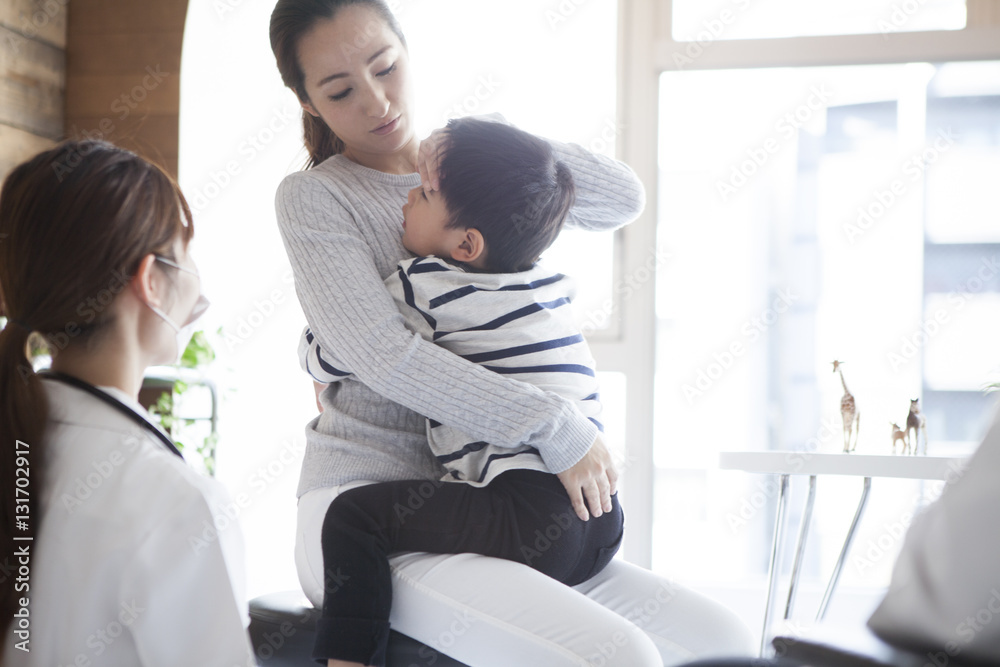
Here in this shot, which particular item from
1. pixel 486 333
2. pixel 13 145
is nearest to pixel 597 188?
pixel 486 333

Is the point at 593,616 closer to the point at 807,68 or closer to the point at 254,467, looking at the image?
the point at 254,467

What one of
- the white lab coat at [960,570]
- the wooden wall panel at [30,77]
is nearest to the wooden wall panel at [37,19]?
the wooden wall panel at [30,77]

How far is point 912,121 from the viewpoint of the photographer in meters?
2.98

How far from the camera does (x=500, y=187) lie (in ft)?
3.96

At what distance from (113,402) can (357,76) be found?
2.31 ft

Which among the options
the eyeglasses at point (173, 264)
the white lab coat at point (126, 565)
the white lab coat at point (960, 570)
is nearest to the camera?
the white lab coat at point (960, 570)

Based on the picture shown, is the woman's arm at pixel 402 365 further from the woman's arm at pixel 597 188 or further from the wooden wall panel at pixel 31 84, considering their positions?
the wooden wall panel at pixel 31 84

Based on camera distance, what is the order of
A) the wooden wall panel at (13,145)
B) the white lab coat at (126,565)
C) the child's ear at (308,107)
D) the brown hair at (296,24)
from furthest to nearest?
the wooden wall panel at (13,145) → the child's ear at (308,107) → the brown hair at (296,24) → the white lab coat at (126,565)

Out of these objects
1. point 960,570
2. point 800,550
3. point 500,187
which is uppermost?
point 500,187

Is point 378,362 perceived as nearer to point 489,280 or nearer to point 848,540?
point 489,280

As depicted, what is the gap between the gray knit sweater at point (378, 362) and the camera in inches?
44.0

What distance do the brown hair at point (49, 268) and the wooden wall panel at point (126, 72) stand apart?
2.33 m

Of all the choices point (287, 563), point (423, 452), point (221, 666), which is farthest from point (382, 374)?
point (287, 563)

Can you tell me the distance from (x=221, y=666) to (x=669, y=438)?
2434 millimetres
